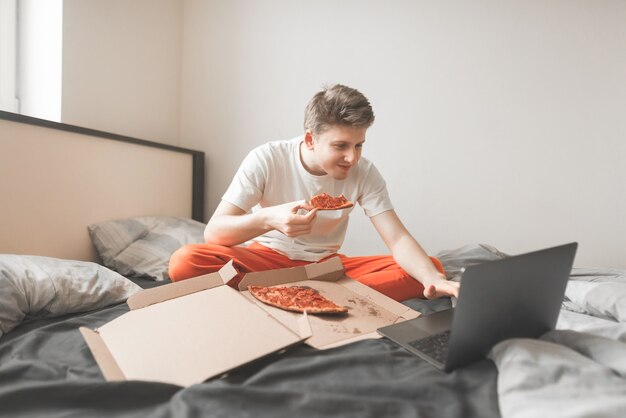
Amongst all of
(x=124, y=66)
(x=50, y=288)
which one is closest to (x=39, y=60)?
(x=124, y=66)

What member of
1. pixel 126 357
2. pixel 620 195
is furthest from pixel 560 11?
pixel 126 357

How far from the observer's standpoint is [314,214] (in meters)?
1.08

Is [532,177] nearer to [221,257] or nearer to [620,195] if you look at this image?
[620,195]

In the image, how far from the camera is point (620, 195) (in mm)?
1651

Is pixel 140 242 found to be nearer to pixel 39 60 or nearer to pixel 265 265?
pixel 265 265

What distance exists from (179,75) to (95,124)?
865mm

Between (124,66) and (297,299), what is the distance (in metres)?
1.98

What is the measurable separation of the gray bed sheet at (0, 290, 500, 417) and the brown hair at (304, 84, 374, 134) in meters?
0.77

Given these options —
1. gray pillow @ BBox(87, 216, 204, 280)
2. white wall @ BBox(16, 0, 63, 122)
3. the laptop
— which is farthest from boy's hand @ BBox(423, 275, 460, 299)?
white wall @ BBox(16, 0, 63, 122)

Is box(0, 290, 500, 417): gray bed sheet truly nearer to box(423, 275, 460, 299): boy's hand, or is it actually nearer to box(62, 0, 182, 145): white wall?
box(423, 275, 460, 299): boy's hand

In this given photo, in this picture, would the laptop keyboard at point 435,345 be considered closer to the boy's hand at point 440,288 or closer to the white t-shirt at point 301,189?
the boy's hand at point 440,288

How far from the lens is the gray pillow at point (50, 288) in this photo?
3.14ft

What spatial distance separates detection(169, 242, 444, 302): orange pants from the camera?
1.18m

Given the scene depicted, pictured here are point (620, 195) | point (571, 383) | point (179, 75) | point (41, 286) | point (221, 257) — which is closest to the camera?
point (571, 383)
